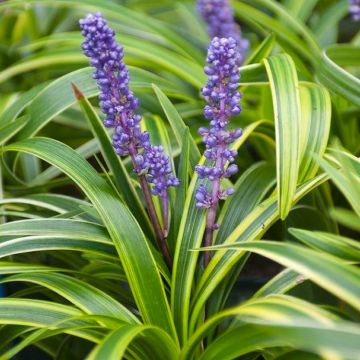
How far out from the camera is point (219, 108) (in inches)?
42.5

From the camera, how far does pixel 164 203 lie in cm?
120

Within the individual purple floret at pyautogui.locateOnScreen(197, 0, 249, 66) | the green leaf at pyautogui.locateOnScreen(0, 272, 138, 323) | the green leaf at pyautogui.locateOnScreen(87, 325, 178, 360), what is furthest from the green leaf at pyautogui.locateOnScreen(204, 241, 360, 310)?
the individual purple floret at pyautogui.locateOnScreen(197, 0, 249, 66)

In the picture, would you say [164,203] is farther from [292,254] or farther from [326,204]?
[326,204]

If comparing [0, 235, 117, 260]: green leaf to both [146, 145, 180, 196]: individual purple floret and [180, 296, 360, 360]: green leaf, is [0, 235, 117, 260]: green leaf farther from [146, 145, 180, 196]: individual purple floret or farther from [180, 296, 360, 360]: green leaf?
[180, 296, 360, 360]: green leaf

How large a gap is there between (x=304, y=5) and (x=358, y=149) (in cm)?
64

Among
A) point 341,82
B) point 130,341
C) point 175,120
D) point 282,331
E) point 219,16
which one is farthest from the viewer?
point 219,16

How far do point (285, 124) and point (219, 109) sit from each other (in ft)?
0.69

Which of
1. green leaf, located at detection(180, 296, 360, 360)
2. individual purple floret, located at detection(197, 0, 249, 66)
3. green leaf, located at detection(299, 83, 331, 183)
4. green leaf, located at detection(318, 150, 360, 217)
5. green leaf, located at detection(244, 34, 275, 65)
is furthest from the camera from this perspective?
individual purple floret, located at detection(197, 0, 249, 66)

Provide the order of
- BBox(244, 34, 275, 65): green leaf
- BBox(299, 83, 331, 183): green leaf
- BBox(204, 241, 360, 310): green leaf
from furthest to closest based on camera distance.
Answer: BBox(244, 34, 275, 65): green leaf < BBox(299, 83, 331, 183): green leaf < BBox(204, 241, 360, 310): green leaf

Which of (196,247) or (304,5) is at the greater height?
(304,5)

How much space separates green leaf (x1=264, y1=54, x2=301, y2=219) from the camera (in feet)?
3.71

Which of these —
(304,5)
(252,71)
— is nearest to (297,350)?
(252,71)

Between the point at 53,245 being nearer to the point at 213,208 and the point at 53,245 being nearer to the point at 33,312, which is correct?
the point at 33,312

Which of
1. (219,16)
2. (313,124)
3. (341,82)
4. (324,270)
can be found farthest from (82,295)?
(219,16)
